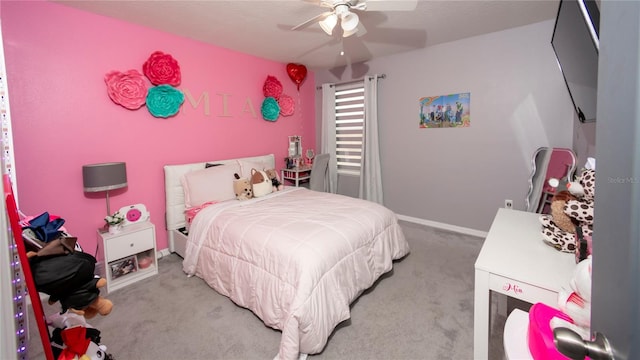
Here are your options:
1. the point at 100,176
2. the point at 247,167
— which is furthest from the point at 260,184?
the point at 100,176

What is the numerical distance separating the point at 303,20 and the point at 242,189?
1.77m

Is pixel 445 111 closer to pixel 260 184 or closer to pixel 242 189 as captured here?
pixel 260 184

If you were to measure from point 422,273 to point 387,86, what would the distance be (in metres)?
2.59

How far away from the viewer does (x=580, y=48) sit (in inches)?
54.7

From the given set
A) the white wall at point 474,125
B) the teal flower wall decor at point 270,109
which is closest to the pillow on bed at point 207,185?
the teal flower wall decor at point 270,109

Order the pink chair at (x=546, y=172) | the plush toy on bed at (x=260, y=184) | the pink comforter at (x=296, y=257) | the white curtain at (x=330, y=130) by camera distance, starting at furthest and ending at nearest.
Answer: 1. the white curtain at (x=330, y=130)
2. the plush toy on bed at (x=260, y=184)
3. the pink chair at (x=546, y=172)
4. the pink comforter at (x=296, y=257)

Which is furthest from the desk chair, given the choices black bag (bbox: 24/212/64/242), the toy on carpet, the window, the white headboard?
the toy on carpet

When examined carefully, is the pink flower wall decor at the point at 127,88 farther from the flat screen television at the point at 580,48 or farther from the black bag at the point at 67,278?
the flat screen television at the point at 580,48

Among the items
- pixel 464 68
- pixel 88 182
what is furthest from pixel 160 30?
pixel 464 68

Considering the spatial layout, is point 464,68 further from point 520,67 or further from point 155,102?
point 155,102

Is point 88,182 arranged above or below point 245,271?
above

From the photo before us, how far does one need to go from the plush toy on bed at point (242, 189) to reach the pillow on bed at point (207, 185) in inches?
3.7

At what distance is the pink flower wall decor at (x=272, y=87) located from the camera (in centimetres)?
390

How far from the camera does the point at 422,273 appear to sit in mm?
2561
